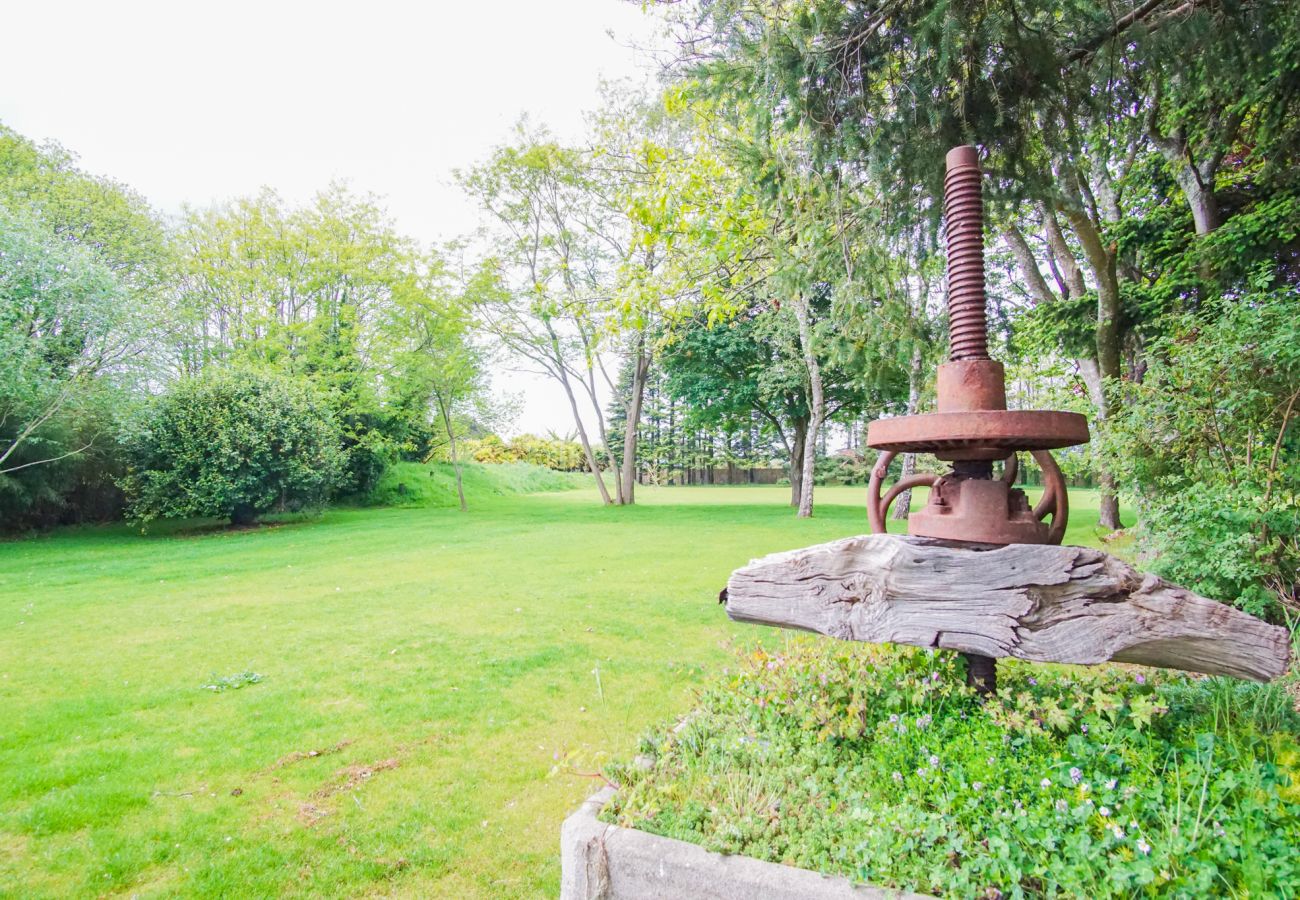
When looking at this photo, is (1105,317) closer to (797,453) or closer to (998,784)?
(998,784)

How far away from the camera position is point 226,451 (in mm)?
13984

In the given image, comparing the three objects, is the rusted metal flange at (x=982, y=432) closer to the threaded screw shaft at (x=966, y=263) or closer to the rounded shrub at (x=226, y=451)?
the threaded screw shaft at (x=966, y=263)

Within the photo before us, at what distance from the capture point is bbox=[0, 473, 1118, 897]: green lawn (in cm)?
254

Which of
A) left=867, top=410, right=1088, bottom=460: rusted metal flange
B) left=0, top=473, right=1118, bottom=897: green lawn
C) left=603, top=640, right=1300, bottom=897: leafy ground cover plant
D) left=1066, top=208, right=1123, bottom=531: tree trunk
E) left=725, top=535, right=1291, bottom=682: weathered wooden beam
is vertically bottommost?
left=0, top=473, right=1118, bottom=897: green lawn

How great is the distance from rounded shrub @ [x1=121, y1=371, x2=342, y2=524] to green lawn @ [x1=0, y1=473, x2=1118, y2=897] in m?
4.76

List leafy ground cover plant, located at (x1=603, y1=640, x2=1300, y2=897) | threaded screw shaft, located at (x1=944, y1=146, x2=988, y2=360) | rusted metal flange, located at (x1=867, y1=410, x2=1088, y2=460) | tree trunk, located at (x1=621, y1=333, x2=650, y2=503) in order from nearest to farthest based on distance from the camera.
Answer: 1. leafy ground cover plant, located at (x1=603, y1=640, x2=1300, y2=897)
2. rusted metal flange, located at (x1=867, y1=410, x2=1088, y2=460)
3. threaded screw shaft, located at (x1=944, y1=146, x2=988, y2=360)
4. tree trunk, located at (x1=621, y1=333, x2=650, y2=503)

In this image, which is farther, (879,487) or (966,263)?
(879,487)

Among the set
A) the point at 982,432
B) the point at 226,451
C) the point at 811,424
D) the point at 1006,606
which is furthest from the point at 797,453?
the point at 982,432

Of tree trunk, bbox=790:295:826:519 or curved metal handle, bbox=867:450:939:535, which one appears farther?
tree trunk, bbox=790:295:826:519

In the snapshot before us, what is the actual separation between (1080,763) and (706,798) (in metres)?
1.41

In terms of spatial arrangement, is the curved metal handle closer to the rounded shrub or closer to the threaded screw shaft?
the threaded screw shaft

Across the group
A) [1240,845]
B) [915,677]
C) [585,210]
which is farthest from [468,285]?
[1240,845]

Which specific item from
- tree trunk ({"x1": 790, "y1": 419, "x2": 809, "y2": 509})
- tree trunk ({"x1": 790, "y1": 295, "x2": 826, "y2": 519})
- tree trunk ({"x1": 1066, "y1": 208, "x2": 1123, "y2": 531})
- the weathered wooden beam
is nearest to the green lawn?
the weathered wooden beam

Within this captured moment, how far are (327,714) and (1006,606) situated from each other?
4183 mm
